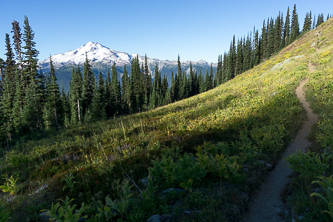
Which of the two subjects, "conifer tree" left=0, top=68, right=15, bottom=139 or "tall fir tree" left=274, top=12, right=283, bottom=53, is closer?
"conifer tree" left=0, top=68, right=15, bottom=139

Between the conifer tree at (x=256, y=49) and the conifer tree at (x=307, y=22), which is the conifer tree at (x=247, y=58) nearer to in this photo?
the conifer tree at (x=256, y=49)

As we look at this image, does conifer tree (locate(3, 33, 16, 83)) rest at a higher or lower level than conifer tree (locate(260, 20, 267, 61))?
lower

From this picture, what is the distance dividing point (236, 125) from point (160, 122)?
555 cm

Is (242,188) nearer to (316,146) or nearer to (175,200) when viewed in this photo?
(175,200)

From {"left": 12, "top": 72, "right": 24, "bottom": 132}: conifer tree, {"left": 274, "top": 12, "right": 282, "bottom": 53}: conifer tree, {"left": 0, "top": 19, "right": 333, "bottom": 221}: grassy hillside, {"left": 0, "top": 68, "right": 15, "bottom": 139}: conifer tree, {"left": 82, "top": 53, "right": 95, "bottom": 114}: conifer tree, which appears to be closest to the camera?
{"left": 0, "top": 19, "right": 333, "bottom": 221}: grassy hillside

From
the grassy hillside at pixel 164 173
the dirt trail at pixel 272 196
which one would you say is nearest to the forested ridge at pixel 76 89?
the grassy hillside at pixel 164 173

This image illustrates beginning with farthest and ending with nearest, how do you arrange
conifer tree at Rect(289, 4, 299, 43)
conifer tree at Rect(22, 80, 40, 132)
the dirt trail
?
conifer tree at Rect(289, 4, 299, 43) → conifer tree at Rect(22, 80, 40, 132) → the dirt trail

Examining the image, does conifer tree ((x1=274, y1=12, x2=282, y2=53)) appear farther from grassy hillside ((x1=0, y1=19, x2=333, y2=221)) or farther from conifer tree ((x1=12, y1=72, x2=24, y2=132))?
conifer tree ((x1=12, y1=72, x2=24, y2=132))

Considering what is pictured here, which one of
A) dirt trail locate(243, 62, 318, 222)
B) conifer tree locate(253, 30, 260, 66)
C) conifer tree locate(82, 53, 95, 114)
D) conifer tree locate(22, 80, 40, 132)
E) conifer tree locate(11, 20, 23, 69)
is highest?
conifer tree locate(253, 30, 260, 66)

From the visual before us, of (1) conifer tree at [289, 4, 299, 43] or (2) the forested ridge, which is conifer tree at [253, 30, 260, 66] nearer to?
(2) the forested ridge

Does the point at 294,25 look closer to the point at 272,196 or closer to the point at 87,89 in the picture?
the point at 87,89

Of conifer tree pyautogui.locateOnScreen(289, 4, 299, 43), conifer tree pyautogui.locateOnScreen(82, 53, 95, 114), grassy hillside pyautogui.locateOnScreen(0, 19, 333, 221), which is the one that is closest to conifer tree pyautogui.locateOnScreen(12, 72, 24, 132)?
conifer tree pyautogui.locateOnScreen(82, 53, 95, 114)

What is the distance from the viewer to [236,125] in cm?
935

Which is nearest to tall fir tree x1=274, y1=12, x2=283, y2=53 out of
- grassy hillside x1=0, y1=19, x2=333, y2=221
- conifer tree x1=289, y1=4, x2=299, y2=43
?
conifer tree x1=289, y1=4, x2=299, y2=43
